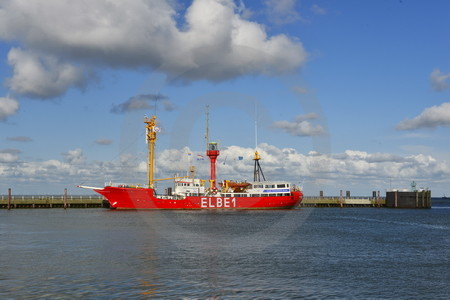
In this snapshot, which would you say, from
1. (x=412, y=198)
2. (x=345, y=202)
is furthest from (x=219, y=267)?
(x=345, y=202)

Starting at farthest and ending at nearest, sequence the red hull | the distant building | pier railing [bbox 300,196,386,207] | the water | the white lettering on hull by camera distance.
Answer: pier railing [bbox 300,196,386,207] → the distant building → the white lettering on hull → the red hull → the water

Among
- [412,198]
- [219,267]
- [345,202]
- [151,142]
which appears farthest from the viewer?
[345,202]

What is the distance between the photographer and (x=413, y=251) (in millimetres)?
44094

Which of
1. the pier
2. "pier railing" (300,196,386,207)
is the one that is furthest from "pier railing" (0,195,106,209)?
"pier railing" (300,196,386,207)

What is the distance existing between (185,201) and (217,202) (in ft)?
27.7

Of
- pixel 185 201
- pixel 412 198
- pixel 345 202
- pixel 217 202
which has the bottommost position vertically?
pixel 345 202

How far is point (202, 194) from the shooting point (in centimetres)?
12312

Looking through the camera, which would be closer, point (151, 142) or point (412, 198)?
point (151, 142)

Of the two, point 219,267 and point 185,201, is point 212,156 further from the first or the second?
point 219,267

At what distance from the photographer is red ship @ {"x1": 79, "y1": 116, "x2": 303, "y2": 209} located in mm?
115312

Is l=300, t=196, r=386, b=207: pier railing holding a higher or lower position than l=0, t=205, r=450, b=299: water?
lower

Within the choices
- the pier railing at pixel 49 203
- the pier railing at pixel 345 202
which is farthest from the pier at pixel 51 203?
the pier railing at pixel 345 202

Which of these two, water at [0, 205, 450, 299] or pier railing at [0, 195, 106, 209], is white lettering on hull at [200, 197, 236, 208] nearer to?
pier railing at [0, 195, 106, 209]

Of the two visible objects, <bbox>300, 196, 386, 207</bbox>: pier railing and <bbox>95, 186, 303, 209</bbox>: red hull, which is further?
<bbox>300, 196, 386, 207</bbox>: pier railing
